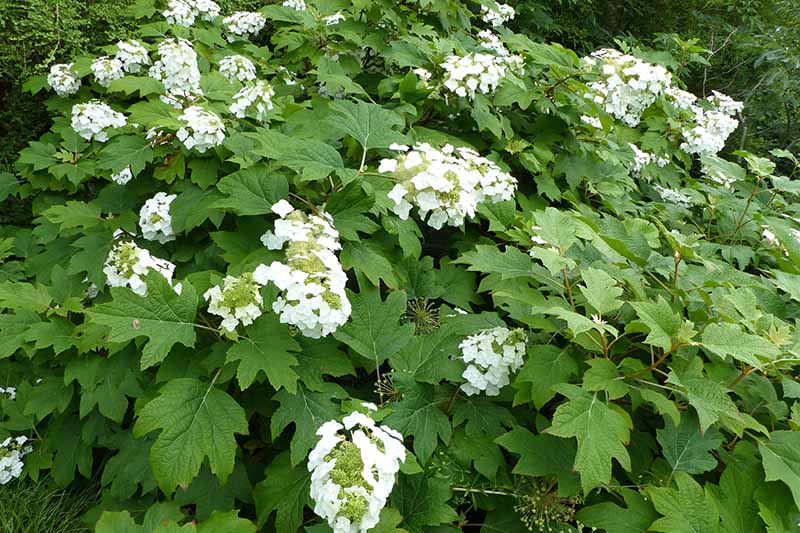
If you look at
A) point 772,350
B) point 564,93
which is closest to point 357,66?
point 564,93

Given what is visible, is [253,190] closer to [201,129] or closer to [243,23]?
[201,129]

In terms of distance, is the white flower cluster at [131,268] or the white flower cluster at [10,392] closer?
the white flower cluster at [131,268]

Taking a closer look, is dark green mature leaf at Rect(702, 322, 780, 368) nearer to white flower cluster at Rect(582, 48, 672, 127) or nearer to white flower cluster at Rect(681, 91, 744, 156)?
white flower cluster at Rect(582, 48, 672, 127)

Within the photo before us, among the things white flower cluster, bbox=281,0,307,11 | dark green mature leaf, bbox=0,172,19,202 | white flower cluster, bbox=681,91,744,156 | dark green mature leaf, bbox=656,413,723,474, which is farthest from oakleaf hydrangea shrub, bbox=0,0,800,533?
white flower cluster, bbox=281,0,307,11

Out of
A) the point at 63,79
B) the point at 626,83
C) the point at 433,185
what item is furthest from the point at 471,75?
the point at 63,79

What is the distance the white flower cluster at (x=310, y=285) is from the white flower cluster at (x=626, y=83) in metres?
1.79

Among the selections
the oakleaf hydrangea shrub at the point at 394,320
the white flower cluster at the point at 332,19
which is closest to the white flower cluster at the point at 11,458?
the oakleaf hydrangea shrub at the point at 394,320

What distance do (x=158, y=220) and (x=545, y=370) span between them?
5.33ft

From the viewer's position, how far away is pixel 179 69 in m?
2.81

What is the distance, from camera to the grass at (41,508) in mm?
2287

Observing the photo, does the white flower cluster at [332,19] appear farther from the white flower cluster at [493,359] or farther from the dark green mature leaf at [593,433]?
the dark green mature leaf at [593,433]

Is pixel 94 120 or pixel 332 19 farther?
pixel 332 19

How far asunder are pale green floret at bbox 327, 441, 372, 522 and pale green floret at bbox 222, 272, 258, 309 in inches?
21.2

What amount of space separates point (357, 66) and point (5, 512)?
8.90 ft
